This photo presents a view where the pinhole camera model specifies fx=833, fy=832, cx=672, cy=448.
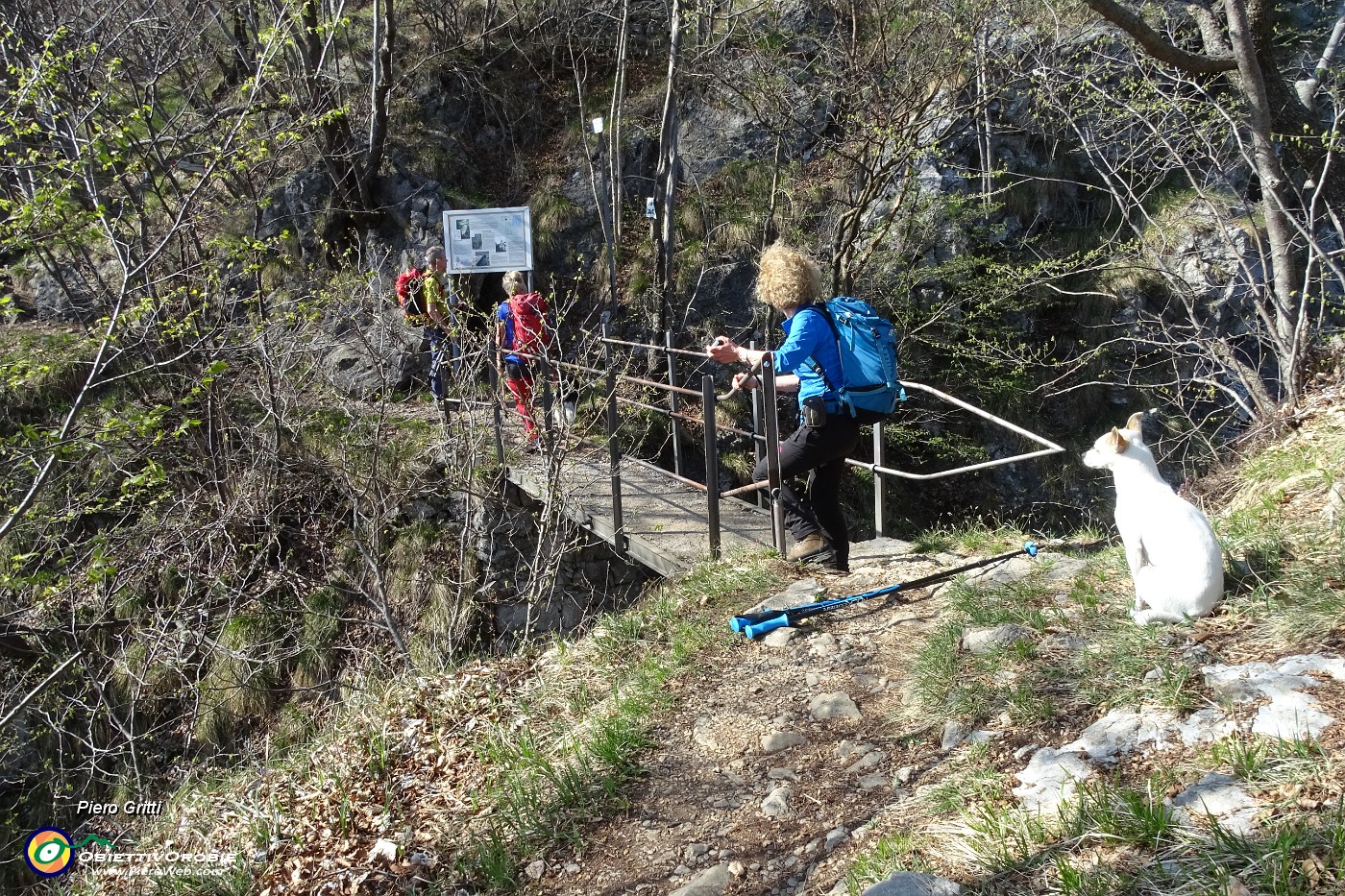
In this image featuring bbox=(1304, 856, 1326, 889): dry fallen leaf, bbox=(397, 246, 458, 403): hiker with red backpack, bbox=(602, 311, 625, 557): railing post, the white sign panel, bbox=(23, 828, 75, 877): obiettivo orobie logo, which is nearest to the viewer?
bbox=(1304, 856, 1326, 889): dry fallen leaf

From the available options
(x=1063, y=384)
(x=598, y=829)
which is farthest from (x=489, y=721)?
(x=1063, y=384)

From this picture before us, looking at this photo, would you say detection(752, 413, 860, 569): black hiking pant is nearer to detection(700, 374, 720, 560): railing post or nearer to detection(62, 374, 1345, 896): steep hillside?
detection(62, 374, 1345, 896): steep hillside

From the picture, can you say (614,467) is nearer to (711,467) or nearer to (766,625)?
(711,467)

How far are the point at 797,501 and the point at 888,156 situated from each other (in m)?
5.94

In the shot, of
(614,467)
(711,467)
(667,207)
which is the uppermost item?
(667,207)

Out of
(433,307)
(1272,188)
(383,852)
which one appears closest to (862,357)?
(383,852)

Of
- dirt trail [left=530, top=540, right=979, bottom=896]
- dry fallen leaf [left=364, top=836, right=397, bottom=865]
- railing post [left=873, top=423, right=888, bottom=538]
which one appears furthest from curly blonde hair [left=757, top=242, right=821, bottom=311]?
dry fallen leaf [left=364, top=836, right=397, bottom=865]

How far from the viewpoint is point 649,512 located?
7035mm

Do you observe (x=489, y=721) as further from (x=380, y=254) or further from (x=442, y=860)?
(x=380, y=254)

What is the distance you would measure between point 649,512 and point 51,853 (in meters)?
4.81

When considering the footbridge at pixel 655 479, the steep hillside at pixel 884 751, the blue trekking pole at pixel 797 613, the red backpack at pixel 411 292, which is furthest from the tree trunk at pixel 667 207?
the blue trekking pole at pixel 797 613

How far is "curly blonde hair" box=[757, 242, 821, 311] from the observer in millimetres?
4188

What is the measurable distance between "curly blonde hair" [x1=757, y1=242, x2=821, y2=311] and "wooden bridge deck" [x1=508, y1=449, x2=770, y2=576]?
1.88 meters

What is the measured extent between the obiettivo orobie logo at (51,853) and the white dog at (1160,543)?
6516 mm
